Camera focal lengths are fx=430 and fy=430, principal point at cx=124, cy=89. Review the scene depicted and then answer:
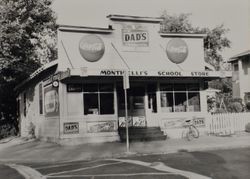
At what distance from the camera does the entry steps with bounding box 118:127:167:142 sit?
2000 cm

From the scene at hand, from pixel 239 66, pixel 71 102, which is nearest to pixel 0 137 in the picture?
pixel 71 102

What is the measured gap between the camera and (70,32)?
20.3 meters

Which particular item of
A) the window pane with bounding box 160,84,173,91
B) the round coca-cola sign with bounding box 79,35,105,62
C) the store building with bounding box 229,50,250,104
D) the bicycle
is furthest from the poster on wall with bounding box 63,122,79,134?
the store building with bounding box 229,50,250,104

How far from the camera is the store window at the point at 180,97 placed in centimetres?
2192

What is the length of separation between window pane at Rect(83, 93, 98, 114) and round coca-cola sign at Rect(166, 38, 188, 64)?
473 cm

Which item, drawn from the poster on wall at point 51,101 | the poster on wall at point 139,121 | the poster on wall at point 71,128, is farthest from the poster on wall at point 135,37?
the poster on wall at point 71,128

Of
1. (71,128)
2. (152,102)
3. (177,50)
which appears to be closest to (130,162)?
(71,128)

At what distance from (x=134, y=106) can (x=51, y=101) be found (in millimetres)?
4209

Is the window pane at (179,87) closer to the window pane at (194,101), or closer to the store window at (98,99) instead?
the window pane at (194,101)

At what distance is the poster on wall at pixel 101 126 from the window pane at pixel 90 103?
601 mm

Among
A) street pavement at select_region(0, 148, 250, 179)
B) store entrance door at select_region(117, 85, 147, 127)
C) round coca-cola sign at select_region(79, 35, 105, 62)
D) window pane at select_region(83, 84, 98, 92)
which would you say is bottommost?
street pavement at select_region(0, 148, 250, 179)

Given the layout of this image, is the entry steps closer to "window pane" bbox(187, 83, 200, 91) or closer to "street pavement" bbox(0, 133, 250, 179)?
"street pavement" bbox(0, 133, 250, 179)

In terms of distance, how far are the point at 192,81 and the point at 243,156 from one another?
10024 mm

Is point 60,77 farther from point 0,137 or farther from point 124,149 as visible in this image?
point 0,137
